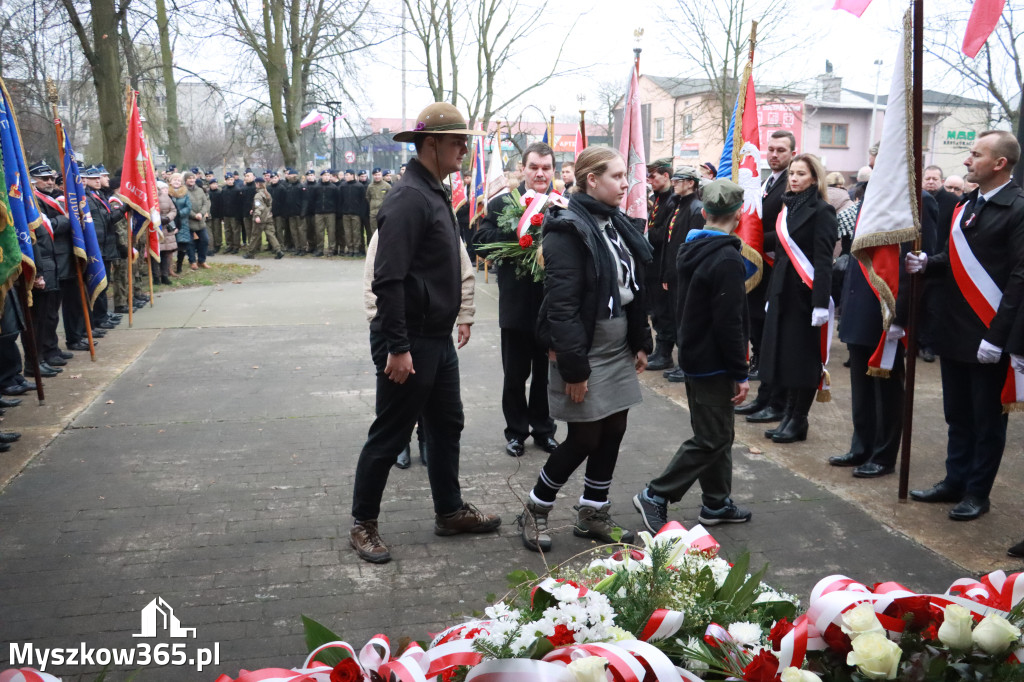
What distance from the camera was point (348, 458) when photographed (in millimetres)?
5895

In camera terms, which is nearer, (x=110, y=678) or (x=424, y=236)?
(x=110, y=678)

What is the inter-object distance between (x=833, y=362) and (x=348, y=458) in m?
5.83

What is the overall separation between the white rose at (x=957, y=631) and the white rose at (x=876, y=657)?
0.13m

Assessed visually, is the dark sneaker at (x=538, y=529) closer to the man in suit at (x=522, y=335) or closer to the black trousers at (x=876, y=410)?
the man in suit at (x=522, y=335)

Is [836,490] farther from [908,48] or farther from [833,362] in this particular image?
[833,362]


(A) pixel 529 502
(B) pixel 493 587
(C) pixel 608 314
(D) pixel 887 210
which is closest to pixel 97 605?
(B) pixel 493 587

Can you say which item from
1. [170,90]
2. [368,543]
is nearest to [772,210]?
[368,543]

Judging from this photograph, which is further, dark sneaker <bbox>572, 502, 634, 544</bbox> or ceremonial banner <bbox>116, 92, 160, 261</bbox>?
ceremonial banner <bbox>116, 92, 160, 261</bbox>

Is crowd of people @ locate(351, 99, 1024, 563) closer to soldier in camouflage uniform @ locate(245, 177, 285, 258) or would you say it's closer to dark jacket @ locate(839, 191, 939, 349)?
dark jacket @ locate(839, 191, 939, 349)

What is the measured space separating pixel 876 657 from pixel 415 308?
2.72 metres

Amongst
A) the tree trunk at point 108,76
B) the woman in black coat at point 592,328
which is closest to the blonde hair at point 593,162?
the woman in black coat at point 592,328

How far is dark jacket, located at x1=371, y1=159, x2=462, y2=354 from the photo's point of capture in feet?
12.7

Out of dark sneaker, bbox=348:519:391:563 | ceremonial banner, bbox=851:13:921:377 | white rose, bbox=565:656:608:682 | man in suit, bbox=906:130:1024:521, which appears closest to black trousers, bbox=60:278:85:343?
dark sneaker, bbox=348:519:391:563

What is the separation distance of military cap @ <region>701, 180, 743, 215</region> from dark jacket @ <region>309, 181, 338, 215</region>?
18123mm
